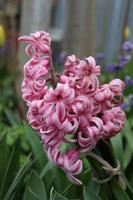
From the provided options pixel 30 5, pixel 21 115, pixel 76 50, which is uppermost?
pixel 30 5

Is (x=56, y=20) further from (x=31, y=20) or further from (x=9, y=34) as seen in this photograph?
(x=31, y=20)

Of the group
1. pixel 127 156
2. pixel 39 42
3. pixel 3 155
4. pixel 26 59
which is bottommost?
pixel 127 156

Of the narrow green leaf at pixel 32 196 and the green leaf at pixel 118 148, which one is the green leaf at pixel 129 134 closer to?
the green leaf at pixel 118 148

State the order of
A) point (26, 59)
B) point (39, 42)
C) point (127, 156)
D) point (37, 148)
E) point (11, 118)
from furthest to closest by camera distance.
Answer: point (26, 59) → point (11, 118) → point (127, 156) → point (37, 148) → point (39, 42)

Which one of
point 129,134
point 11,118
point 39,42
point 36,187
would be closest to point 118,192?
point 36,187

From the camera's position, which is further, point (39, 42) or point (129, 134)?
point (129, 134)

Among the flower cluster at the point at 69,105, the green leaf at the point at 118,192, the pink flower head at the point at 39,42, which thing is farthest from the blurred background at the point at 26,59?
the pink flower head at the point at 39,42

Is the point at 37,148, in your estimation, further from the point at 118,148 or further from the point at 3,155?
the point at 118,148

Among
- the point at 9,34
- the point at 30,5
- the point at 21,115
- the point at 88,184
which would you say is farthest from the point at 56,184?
the point at 9,34
